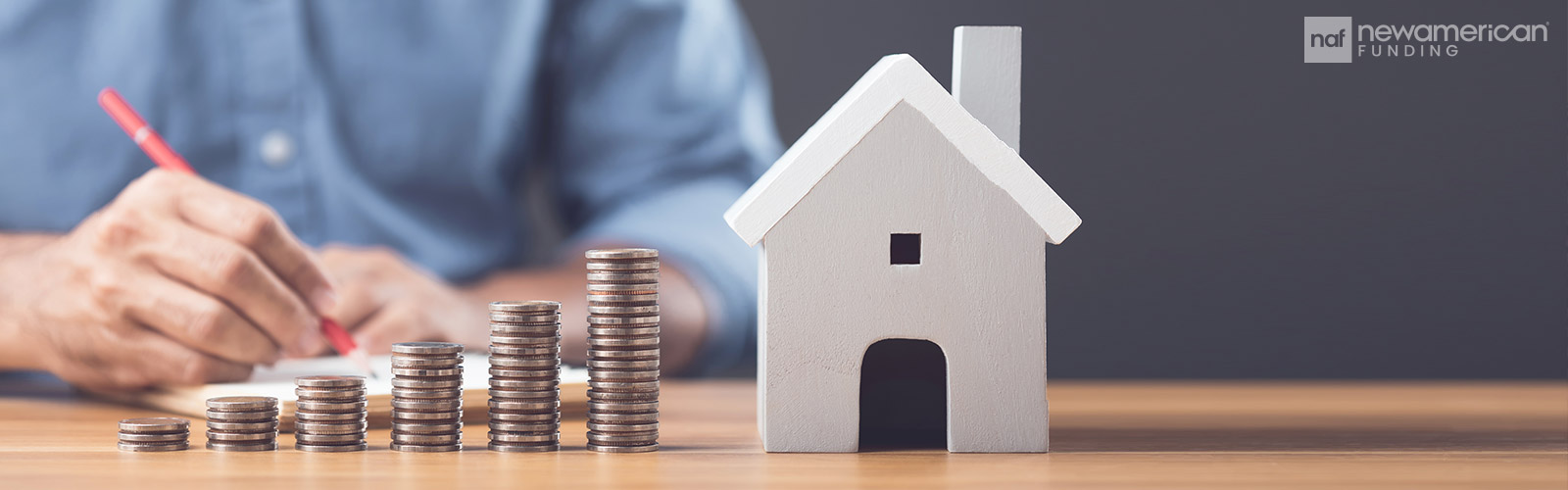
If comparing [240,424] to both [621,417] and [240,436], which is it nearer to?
[240,436]

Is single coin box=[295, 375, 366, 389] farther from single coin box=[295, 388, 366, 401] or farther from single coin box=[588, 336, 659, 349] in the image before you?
single coin box=[588, 336, 659, 349]

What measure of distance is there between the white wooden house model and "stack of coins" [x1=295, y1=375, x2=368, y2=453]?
330 millimetres

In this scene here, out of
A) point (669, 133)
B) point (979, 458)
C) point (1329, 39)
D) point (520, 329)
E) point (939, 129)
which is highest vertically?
point (1329, 39)

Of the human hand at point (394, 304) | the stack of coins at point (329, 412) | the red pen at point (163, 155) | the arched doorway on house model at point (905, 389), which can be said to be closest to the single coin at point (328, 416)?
the stack of coins at point (329, 412)

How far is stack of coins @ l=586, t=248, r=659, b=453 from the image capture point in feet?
3.52

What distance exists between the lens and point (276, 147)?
2053 mm

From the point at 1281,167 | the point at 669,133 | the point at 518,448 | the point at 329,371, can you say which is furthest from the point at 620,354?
the point at 1281,167

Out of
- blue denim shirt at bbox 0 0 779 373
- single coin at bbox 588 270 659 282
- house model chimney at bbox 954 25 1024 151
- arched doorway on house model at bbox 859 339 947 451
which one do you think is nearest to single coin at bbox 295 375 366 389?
single coin at bbox 588 270 659 282

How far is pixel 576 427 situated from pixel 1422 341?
1399 millimetres

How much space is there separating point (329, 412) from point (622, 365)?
0.24 meters

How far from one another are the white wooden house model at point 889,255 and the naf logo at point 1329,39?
1106mm

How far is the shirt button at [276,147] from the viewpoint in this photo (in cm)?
205

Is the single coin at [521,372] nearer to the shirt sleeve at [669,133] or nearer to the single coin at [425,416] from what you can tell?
the single coin at [425,416]

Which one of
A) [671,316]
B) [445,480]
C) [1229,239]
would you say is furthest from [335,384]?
[1229,239]
